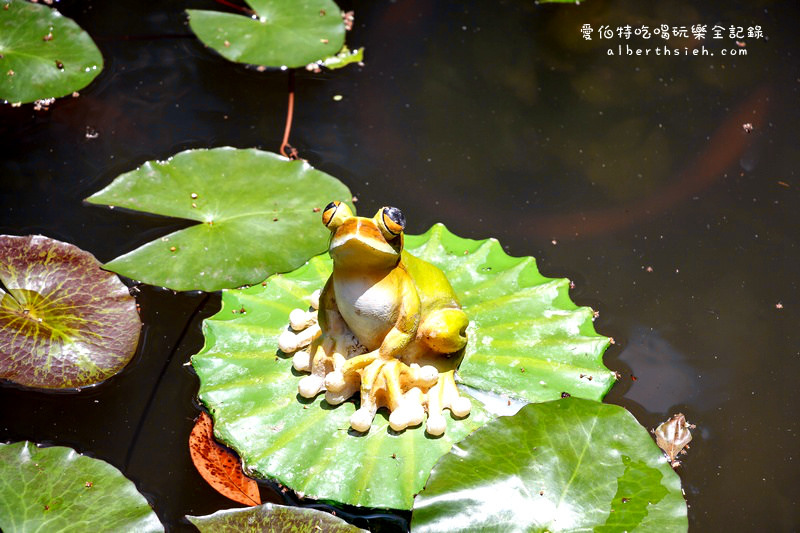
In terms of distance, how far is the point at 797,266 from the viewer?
9.74 feet

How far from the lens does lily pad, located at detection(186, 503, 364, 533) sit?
6.28 feet

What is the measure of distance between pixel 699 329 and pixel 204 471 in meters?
1.69

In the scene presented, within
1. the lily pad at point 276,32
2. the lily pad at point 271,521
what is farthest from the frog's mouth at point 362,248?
the lily pad at point 276,32

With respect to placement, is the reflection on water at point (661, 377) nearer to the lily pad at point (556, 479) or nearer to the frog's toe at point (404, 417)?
the lily pad at point (556, 479)

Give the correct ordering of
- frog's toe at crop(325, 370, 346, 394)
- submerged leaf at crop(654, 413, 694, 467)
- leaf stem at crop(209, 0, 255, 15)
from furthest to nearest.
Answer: leaf stem at crop(209, 0, 255, 15) < submerged leaf at crop(654, 413, 694, 467) < frog's toe at crop(325, 370, 346, 394)

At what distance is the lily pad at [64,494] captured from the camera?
2027 mm

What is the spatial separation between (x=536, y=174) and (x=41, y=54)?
2139mm

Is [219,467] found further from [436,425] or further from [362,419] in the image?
[436,425]

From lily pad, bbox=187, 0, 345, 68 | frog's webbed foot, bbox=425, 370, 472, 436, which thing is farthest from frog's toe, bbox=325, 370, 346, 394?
lily pad, bbox=187, 0, 345, 68

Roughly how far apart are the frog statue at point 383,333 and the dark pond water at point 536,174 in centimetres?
51

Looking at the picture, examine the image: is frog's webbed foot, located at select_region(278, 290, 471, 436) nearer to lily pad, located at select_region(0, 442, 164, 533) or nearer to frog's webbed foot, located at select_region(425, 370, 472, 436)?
frog's webbed foot, located at select_region(425, 370, 472, 436)

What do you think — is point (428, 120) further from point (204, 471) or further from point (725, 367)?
point (204, 471)

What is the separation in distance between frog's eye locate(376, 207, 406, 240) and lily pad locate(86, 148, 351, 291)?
79cm

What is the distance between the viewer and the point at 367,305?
2.05 meters
